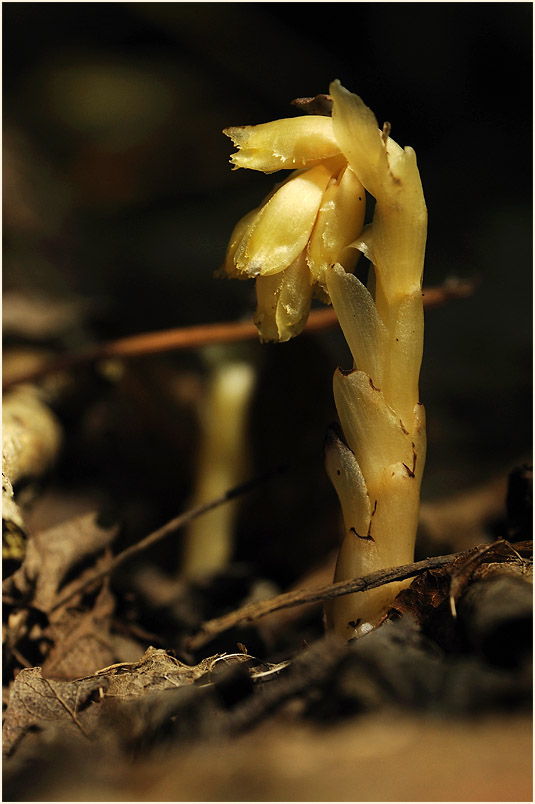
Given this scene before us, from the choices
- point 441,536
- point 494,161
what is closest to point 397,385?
point 441,536

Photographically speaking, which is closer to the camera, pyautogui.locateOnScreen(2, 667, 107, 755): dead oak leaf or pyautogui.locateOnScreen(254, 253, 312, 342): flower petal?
pyautogui.locateOnScreen(2, 667, 107, 755): dead oak leaf

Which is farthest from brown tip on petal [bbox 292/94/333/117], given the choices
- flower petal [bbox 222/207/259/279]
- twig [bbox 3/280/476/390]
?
→ twig [bbox 3/280/476/390]

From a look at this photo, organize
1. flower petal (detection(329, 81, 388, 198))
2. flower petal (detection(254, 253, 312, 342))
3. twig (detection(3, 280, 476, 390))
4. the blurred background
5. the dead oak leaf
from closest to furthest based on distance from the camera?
1. the dead oak leaf
2. flower petal (detection(329, 81, 388, 198))
3. flower petal (detection(254, 253, 312, 342))
4. twig (detection(3, 280, 476, 390))
5. the blurred background

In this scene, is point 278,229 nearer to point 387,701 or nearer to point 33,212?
point 387,701

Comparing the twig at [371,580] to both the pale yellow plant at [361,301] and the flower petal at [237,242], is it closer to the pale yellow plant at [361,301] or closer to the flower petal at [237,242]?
the pale yellow plant at [361,301]

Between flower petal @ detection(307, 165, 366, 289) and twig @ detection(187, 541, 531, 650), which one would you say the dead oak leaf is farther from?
flower petal @ detection(307, 165, 366, 289)

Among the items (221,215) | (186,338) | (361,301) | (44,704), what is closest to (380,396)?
(361,301)

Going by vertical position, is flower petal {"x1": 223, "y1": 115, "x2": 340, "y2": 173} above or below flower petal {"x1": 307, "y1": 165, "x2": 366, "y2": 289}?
above
